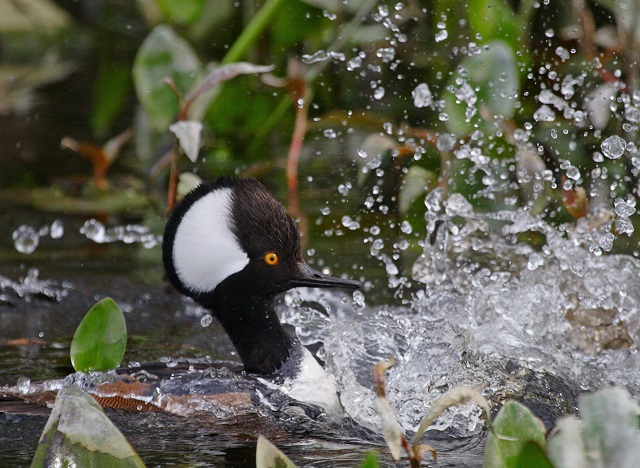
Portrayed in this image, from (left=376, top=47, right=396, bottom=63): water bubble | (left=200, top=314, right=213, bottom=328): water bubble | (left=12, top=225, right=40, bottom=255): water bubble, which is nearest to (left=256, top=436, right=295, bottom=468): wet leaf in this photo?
(left=200, top=314, right=213, bottom=328): water bubble

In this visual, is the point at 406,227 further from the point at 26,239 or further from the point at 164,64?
the point at 26,239

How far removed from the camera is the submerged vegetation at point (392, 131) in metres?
4.44

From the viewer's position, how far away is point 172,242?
3420mm

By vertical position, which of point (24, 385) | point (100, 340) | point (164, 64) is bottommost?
point (24, 385)

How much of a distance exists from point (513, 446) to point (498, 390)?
1259 millimetres

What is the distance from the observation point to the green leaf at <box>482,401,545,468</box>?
2.08 meters

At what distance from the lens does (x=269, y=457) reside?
2.24 metres

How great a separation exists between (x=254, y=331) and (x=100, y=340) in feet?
1.78

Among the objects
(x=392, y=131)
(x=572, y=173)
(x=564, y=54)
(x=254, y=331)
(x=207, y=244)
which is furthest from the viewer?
(x=564, y=54)

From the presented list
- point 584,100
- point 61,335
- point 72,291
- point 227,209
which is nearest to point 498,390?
point 227,209

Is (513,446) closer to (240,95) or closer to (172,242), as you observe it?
(172,242)

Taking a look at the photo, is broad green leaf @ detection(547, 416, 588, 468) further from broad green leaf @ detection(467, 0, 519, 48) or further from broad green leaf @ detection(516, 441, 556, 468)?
broad green leaf @ detection(467, 0, 519, 48)

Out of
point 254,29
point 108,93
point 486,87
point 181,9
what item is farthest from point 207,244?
point 108,93

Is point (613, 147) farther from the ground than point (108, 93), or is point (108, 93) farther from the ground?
point (108, 93)
